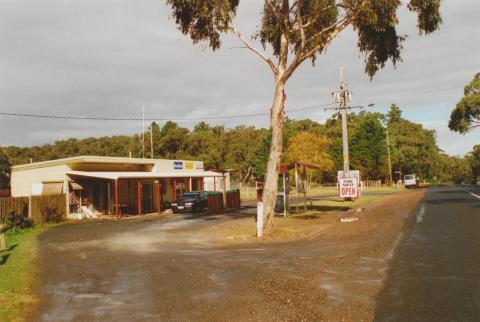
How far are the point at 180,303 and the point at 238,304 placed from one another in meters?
0.94

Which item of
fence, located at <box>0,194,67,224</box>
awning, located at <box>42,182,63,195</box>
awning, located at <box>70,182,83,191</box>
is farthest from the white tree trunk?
awning, located at <box>42,182,63,195</box>

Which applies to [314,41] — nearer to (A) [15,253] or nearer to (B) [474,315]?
(A) [15,253]

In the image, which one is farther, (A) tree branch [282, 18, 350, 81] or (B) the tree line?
(B) the tree line

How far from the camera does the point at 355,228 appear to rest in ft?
58.9

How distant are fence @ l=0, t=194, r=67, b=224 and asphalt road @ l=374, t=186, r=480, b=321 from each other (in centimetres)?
1999

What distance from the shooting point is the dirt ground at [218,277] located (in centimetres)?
717

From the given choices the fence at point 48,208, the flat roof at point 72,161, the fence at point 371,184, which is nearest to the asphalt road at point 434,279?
the fence at point 48,208

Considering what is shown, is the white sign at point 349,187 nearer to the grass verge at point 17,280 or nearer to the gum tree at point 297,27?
the gum tree at point 297,27

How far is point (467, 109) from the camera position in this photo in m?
44.0

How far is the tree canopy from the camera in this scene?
142 ft

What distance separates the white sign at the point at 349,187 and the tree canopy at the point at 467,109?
17.5 metres

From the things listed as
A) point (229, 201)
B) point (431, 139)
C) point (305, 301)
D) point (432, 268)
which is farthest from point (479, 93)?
point (431, 139)

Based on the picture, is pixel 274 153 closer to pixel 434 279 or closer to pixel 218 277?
pixel 218 277

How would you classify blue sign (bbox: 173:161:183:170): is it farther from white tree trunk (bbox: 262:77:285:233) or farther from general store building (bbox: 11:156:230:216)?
white tree trunk (bbox: 262:77:285:233)
